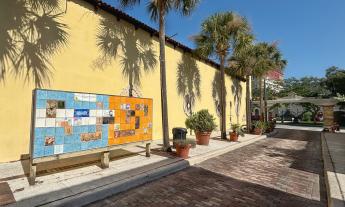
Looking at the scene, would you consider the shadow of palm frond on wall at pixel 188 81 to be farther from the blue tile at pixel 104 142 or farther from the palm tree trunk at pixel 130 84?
the blue tile at pixel 104 142

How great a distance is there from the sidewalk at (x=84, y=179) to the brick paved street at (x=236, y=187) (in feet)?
0.89

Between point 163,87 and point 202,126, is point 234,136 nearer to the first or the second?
point 202,126

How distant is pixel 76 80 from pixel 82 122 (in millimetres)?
3172

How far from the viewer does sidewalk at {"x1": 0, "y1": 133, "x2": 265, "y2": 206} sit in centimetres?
444

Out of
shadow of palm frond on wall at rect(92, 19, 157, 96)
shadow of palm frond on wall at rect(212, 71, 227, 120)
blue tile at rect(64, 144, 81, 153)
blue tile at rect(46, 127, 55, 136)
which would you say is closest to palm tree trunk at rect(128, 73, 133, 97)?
shadow of palm frond on wall at rect(92, 19, 157, 96)

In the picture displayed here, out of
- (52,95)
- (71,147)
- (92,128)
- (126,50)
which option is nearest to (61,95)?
(52,95)

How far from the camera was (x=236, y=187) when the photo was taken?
5781 millimetres

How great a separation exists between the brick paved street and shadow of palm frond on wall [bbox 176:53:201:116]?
6.88 m

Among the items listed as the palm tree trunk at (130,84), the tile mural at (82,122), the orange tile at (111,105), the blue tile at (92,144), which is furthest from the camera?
the palm tree trunk at (130,84)

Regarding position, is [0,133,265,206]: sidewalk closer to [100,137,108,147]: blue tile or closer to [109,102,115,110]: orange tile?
[100,137,108,147]: blue tile

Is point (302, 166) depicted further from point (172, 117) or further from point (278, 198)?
point (172, 117)

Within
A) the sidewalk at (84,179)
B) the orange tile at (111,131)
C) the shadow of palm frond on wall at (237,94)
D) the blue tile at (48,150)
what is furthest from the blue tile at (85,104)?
the shadow of palm frond on wall at (237,94)

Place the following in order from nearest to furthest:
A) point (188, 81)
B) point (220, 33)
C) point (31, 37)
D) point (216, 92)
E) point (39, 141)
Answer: point (39, 141) → point (31, 37) → point (220, 33) → point (188, 81) → point (216, 92)

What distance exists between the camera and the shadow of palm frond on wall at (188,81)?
1470 cm
